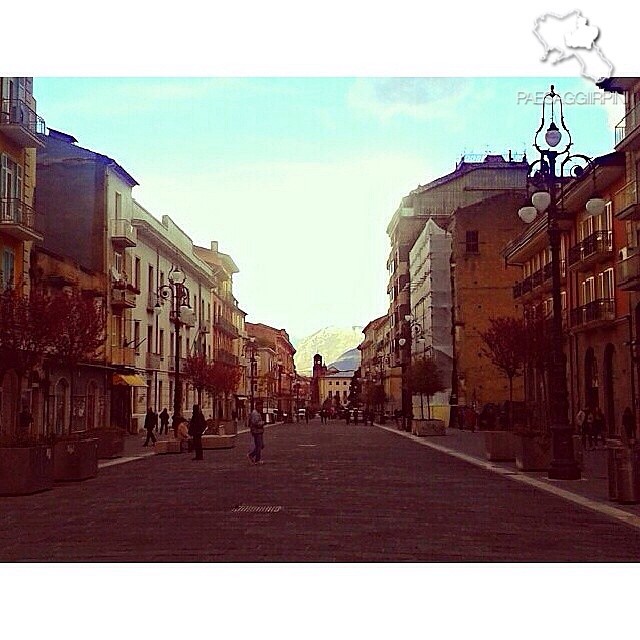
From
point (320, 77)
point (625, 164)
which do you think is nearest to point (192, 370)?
point (625, 164)

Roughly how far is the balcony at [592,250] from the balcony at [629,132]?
14.8ft

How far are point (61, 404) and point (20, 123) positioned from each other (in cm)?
1123

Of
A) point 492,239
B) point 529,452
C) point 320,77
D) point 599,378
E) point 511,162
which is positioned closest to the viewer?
point 320,77

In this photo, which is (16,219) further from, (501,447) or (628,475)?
(628,475)

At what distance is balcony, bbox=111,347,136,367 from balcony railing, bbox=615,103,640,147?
23197 millimetres

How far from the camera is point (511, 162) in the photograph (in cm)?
6756

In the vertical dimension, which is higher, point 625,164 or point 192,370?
point 625,164

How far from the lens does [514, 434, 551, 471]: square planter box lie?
2066 centimetres

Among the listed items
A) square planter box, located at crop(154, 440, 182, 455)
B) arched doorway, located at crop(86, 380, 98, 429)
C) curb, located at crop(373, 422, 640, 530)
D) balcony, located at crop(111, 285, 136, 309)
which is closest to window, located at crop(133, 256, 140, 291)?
balcony, located at crop(111, 285, 136, 309)

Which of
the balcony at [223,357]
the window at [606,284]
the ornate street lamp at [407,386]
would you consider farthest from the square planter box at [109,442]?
the balcony at [223,357]

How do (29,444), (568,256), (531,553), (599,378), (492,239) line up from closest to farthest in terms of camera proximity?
(531,553), (29,444), (599,378), (568,256), (492,239)
